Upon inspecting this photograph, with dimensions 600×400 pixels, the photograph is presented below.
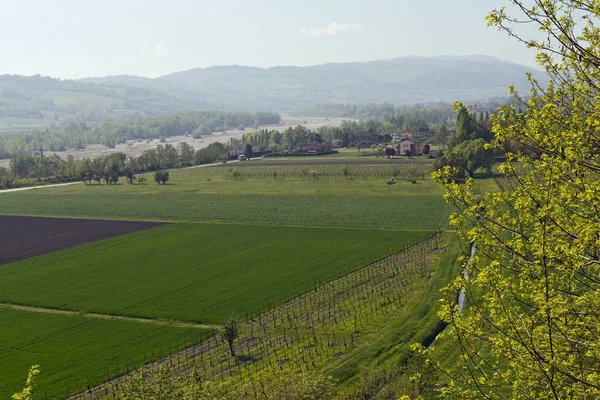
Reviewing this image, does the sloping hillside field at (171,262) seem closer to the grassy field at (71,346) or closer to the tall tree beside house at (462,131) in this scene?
the grassy field at (71,346)

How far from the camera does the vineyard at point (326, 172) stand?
528ft

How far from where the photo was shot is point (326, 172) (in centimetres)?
17538

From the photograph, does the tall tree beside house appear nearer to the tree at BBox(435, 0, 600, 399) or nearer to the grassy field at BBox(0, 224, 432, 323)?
the grassy field at BBox(0, 224, 432, 323)

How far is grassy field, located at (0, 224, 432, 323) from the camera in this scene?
62281 millimetres

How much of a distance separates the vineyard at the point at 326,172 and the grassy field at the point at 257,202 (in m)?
6.34

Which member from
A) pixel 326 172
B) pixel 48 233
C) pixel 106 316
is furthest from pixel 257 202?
pixel 106 316

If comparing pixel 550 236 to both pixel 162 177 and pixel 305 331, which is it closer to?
pixel 305 331

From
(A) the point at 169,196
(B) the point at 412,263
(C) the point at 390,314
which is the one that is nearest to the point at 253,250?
(B) the point at 412,263

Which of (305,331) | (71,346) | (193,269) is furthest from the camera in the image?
(193,269)

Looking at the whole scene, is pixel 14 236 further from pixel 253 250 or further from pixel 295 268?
pixel 295 268

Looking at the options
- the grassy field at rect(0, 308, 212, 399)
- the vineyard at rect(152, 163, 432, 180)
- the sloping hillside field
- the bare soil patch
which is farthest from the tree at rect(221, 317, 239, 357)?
the vineyard at rect(152, 163, 432, 180)

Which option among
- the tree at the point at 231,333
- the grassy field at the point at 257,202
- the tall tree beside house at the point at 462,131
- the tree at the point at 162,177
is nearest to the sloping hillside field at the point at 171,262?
the grassy field at the point at 257,202

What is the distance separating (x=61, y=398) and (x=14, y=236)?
6758cm

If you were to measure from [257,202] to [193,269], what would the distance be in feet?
173
